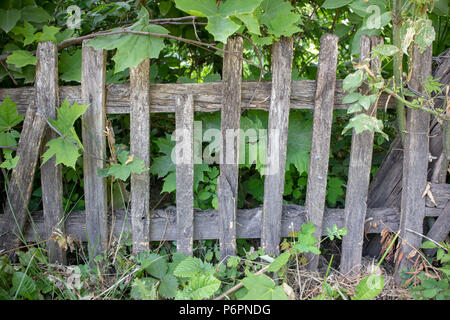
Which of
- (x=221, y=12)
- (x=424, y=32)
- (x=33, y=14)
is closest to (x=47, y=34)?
(x=33, y=14)

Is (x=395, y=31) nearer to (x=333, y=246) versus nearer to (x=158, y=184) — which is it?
(x=333, y=246)

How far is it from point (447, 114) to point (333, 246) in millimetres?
1098

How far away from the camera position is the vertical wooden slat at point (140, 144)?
212cm

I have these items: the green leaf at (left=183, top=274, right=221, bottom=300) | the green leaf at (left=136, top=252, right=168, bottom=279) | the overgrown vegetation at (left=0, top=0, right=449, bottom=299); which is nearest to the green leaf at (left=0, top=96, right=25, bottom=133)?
the overgrown vegetation at (left=0, top=0, right=449, bottom=299)

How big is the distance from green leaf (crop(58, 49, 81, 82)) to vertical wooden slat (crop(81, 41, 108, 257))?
3.2 inches

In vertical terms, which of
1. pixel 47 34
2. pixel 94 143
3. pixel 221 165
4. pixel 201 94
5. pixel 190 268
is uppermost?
pixel 47 34

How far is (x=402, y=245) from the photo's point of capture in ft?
7.68

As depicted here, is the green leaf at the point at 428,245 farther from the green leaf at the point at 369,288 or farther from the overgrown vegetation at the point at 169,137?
the green leaf at the point at 369,288

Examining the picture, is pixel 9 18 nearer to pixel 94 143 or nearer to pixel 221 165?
pixel 94 143

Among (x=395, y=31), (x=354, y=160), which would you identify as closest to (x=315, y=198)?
(x=354, y=160)

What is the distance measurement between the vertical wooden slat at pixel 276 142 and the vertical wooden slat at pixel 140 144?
684 mm

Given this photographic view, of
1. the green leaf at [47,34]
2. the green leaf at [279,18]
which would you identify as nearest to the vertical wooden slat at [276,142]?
the green leaf at [279,18]

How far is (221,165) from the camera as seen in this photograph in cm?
224

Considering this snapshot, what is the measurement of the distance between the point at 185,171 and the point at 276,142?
0.54 meters
